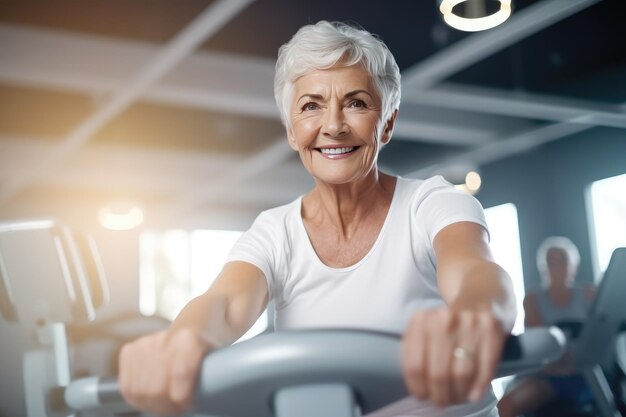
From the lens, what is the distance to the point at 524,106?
19.6ft

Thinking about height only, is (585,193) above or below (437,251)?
above

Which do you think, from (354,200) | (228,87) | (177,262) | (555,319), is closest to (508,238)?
(228,87)

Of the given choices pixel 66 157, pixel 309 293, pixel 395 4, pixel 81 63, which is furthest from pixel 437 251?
pixel 66 157

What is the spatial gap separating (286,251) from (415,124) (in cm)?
543

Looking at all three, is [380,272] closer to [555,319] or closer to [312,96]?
[312,96]

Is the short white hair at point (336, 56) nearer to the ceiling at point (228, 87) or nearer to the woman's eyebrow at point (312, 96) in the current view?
the woman's eyebrow at point (312, 96)

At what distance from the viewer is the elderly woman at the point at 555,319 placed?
2.54m

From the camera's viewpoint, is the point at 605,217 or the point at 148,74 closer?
the point at 148,74

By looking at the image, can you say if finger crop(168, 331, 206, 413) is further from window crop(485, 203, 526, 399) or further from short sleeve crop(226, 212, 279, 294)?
window crop(485, 203, 526, 399)

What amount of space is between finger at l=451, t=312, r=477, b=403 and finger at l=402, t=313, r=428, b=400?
2 cm

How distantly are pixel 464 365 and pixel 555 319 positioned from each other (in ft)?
8.90

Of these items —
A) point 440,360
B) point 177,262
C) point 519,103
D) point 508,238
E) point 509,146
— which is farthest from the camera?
point 177,262

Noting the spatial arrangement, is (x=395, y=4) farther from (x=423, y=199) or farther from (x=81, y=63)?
(x=423, y=199)

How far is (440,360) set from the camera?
1.83 feet
